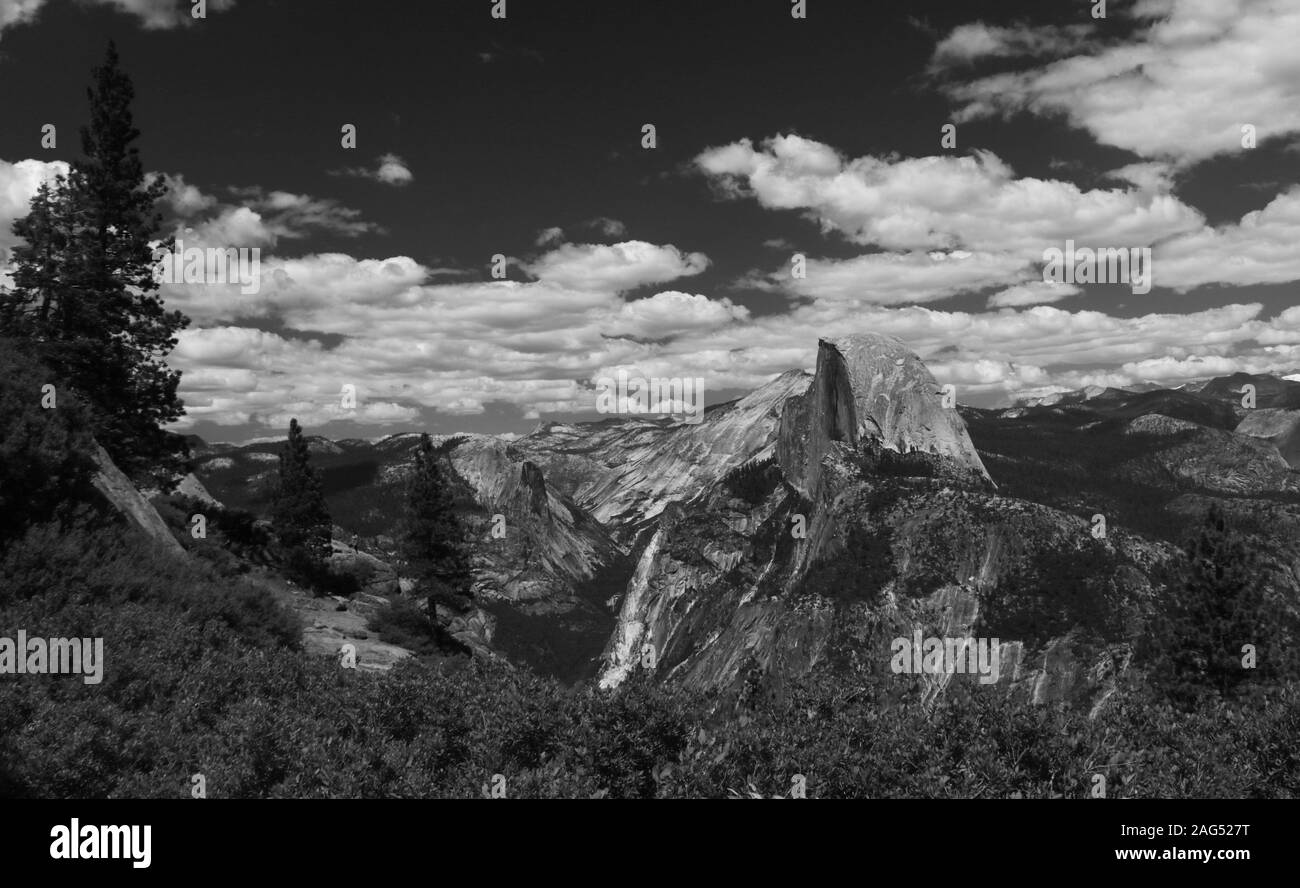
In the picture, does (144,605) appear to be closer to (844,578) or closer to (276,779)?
(276,779)

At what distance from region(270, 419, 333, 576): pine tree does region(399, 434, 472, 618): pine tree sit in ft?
19.9

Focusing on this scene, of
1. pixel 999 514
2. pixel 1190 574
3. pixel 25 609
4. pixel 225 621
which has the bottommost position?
pixel 999 514

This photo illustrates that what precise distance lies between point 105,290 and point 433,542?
26970 mm

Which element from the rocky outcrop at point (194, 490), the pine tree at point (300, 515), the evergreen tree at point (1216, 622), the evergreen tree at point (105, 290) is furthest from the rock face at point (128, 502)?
the evergreen tree at point (1216, 622)

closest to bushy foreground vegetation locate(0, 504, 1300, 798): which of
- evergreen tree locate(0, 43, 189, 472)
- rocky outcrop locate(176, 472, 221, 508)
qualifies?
evergreen tree locate(0, 43, 189, 472)

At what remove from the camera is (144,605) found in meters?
17.8

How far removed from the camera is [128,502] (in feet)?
81.0

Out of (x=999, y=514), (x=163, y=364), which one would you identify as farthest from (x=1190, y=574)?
(x=999, y=514)

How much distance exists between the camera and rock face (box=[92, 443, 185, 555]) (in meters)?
23.3

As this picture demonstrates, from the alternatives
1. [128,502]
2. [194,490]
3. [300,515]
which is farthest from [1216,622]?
[194,490]

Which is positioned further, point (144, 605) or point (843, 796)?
point (144, 605)

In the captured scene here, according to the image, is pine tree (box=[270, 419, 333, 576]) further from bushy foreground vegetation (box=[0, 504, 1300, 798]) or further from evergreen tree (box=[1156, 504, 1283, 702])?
evergreen tree (box=[1156, 504, 1283, 702])

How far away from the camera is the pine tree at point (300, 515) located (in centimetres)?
5093
